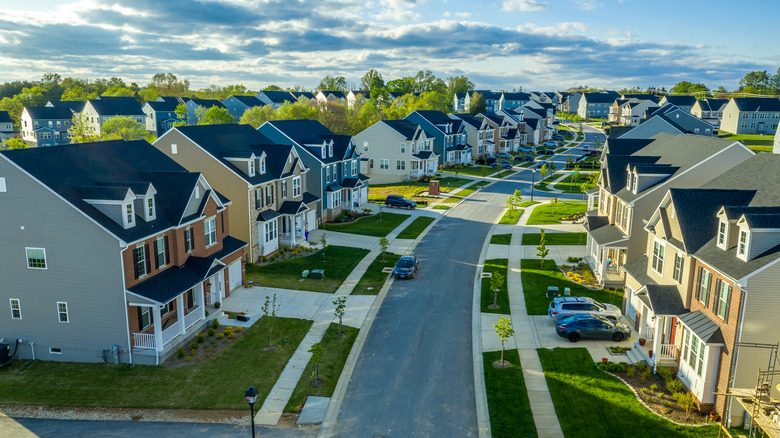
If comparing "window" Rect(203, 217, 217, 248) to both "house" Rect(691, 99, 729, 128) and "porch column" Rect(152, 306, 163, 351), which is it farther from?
"house" Rect(691, 99, 729, 128)

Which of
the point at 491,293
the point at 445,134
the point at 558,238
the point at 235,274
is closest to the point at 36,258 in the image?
the point at 235,274

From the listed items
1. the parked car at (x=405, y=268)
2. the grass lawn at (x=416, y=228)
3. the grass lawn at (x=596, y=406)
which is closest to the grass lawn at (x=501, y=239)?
the grass lawn at (x=416, y=228)

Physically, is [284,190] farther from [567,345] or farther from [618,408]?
[618,408]

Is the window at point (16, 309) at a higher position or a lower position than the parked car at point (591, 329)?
higher

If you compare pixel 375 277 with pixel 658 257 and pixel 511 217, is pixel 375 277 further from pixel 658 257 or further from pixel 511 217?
pixel 511 217

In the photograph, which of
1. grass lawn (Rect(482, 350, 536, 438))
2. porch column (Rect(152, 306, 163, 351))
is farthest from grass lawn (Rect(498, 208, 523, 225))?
porch column (Rect(152, 306, 163, 351))

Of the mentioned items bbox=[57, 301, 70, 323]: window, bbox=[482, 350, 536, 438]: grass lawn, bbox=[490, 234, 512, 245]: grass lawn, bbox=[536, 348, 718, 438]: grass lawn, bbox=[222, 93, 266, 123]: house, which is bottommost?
bbox=[482, 350, 536, 438]: grass lawn

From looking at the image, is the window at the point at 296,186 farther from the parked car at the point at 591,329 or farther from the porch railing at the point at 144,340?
the parked car at the point at 591,329
